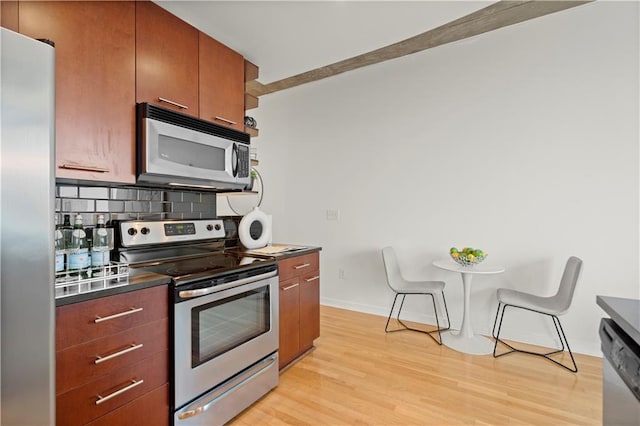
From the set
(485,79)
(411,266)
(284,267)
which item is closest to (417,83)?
(485,79)

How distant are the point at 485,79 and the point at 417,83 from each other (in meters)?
0.67

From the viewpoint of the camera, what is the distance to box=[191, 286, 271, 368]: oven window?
61.0 inches

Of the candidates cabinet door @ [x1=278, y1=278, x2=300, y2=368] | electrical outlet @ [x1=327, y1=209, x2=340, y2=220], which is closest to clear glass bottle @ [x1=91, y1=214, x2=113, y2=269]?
cabinet door @ [x1=278, y1=278, x2=300, y2=368]

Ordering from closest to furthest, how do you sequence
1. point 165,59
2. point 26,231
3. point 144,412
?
point 26,231 → point 144,412 → point 165,59

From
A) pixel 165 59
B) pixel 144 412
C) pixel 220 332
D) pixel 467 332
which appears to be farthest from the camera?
pixel 467 332

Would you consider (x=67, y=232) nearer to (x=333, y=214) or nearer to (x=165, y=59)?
(x=165, y=59)

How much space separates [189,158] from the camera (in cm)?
185

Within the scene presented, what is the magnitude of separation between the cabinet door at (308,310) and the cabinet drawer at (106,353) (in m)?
1.15

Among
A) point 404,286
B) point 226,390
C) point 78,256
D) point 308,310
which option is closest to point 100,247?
point 78,256

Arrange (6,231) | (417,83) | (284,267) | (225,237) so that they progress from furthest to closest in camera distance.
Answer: (417,83)
(225,237)
(284,267)
(6,231)

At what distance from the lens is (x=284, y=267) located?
2207mm

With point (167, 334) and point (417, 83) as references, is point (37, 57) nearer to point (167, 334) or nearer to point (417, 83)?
point (167, 334)

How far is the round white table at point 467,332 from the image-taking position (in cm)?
266

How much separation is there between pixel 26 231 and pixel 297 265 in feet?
5.51
